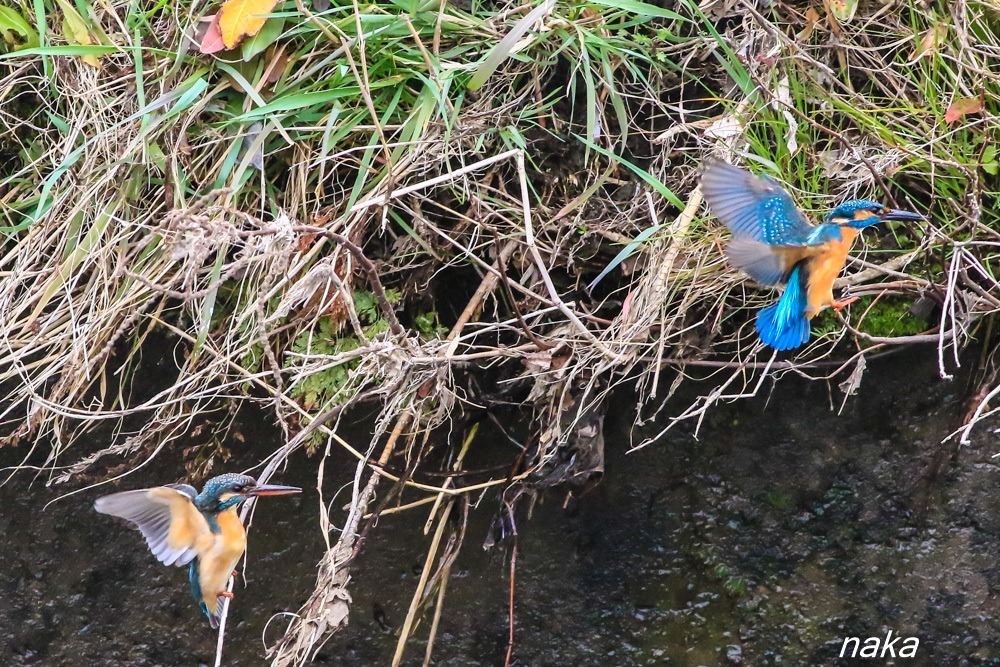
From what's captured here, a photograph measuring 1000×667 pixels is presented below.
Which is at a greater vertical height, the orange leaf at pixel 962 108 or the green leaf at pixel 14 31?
the green leaf at pixel 14 31

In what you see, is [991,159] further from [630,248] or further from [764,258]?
[630,248]

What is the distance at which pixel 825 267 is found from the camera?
2031 mm

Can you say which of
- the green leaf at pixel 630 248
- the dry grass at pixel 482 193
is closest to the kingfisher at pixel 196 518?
the dry grass at pixel 482 193

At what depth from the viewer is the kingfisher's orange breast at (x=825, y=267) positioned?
6.64ft

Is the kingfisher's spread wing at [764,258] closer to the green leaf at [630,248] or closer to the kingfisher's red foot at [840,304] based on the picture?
the kingfisher's red foot at [840,304]

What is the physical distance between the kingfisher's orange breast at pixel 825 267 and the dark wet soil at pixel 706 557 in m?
0.42

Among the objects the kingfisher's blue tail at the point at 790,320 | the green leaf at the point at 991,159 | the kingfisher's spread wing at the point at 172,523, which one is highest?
the green leaf at the point at 991,159

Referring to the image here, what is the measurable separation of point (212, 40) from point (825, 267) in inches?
56.4

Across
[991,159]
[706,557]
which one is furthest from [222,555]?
[991,159]

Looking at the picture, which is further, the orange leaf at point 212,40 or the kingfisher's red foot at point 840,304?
the orange leaf at point 212,40

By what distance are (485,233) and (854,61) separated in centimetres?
98

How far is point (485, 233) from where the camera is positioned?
8.00 ft

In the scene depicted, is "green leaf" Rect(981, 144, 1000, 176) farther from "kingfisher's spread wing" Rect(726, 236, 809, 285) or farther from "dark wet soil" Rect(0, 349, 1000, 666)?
"kingfisher's spread wing" Rect(726, 236, 809, 285)

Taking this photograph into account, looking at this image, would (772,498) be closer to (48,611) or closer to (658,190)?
(658,190)
